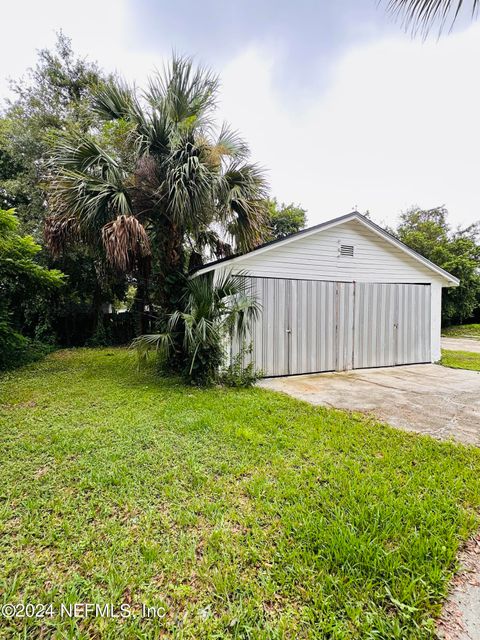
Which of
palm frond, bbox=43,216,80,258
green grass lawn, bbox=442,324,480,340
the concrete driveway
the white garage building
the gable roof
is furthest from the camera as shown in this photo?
green grass lawn, bbox=442,324,480,340

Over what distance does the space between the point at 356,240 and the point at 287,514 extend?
6.83 m

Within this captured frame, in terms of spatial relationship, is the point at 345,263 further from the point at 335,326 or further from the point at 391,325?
the point at 391,325

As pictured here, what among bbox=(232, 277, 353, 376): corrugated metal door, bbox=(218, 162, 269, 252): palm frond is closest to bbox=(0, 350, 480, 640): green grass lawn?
bbox=(232, 277, 353, 376): corrugated metal door

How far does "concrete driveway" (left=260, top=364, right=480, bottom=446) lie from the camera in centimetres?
374

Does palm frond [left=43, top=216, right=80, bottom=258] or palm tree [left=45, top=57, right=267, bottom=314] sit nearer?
palm tree [left=45, top=57, right=267, bottom=314]

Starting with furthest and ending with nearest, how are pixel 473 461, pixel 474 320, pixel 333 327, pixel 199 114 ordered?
pixel 474 320
pixel 333 327
pixel 199 114
pixel 473 461

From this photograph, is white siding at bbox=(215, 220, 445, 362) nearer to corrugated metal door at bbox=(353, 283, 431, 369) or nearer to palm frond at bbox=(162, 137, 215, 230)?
corrugated metal door at bbox=(353, 283, 431, 369)

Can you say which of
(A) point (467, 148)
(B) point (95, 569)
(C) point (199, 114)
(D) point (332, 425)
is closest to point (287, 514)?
(B) point (95, 569)

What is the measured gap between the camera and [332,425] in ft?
11.9

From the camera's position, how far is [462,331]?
17.5m

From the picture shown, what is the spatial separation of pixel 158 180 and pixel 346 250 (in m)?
4.66

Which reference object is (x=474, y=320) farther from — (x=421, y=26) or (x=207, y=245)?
(x=421, y=26)

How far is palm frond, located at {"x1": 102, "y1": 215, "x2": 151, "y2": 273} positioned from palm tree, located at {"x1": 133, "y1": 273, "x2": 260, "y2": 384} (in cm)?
119

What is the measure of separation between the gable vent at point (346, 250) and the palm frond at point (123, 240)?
15.4 feet
